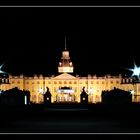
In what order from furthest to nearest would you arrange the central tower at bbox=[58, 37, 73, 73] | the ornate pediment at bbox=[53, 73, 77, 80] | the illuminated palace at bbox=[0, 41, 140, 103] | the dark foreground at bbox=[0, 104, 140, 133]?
the central tower at bbox=[58, 37, 73, 73], the ornate pediment at bbox=[53, 73, 77, 80], the illuminated palace at bbox=[0, 41, 140, 103], the dark foreground at bbox=[0, 104, 140, 133]

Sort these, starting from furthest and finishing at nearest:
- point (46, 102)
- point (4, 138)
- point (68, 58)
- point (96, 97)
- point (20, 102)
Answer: point (68, 58), point (96, 97), point (46, 102), point (20, 102), point (4, 138)

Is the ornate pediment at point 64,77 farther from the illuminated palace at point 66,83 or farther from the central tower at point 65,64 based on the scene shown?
the central tower at point 65,64

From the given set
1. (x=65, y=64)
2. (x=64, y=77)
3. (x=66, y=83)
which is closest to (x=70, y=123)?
(x=64, y=77)

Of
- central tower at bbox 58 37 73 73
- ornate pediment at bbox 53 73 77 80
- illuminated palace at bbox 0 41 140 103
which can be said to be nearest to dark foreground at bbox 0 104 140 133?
illuminated palace at bbox 0 41 140 103

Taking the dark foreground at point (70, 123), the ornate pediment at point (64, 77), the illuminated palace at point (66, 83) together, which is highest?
the ornate pediment at point (64, 77)

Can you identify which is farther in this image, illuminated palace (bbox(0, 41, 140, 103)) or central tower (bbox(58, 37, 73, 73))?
central tower (bbox(58, 37, 73, 73))

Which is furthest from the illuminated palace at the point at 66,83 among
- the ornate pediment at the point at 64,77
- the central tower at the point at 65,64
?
the central tower at the point at 65,64

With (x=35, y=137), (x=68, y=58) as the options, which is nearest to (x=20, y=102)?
(x=35, y=137)

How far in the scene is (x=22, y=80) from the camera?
5778 inches

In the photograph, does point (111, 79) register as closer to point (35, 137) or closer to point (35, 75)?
point (35, 75)

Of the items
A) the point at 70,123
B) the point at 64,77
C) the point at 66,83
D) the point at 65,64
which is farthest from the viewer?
the point at 65,64

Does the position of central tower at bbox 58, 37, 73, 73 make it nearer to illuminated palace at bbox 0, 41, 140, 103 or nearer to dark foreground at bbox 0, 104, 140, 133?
illuminated palace at bbox 0, 41, 140, 103

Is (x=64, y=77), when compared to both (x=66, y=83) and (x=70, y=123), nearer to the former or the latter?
(x=66, y=83)

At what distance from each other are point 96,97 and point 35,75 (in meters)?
19.0
